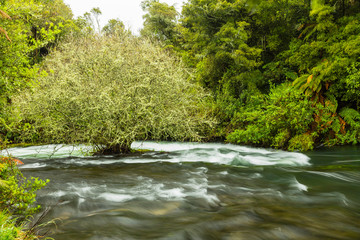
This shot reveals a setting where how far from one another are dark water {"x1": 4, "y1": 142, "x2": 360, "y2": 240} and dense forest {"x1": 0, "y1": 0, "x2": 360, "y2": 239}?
3.48ft

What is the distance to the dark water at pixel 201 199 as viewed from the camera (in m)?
3.52

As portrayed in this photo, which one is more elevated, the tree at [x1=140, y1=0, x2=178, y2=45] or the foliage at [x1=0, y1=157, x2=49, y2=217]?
the tree at [x1=140, y1=0, x2=178, y2=45]

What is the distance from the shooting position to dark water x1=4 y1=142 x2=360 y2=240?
352cm

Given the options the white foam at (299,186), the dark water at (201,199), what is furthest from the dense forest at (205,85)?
the white foam at (299,186)

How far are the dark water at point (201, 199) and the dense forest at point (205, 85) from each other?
41.7 inches

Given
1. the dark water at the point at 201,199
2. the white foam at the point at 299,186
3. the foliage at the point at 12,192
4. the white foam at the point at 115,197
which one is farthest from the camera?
the white foam at the point at 299,186

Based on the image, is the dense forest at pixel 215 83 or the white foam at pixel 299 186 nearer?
the white foam at pixel 299 186

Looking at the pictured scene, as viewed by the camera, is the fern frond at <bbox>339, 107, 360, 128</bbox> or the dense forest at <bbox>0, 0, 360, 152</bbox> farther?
the fern frond at <bbox>339, 107, 360, 128</bbox>

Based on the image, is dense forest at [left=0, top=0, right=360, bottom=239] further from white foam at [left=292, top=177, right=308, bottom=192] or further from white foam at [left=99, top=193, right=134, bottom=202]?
white foam at [left=292, top=177, right=308, bottom=192]

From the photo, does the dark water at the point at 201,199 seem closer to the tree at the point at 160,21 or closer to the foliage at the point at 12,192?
the foliage at the point at 12,192

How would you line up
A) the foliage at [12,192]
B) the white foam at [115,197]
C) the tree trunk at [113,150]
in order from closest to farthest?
the foliage at [12,192], the white foam at [115,197], the tree trunk at [113,150]

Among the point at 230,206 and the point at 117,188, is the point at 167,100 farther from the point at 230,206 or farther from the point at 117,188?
the point at 230,206

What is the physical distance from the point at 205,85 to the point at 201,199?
14.4 meters

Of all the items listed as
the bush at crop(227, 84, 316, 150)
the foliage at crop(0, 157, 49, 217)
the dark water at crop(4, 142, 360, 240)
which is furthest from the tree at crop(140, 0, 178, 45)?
the foliage at crop(0, 157, 49, 217)
